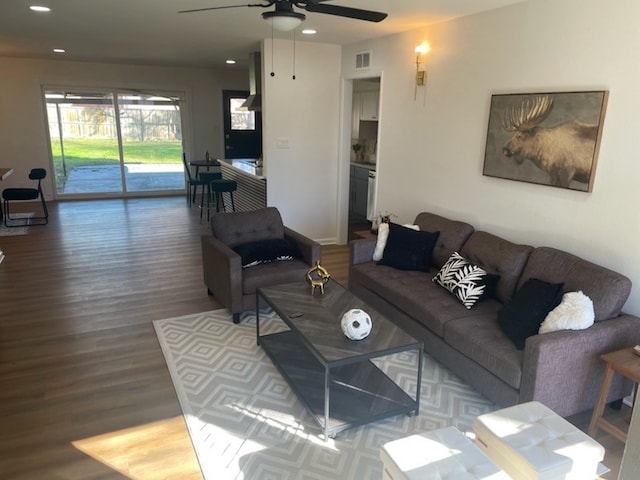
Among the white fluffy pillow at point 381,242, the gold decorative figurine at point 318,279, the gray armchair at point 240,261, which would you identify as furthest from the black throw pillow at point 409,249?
the gold decorative figurine at point 318,279

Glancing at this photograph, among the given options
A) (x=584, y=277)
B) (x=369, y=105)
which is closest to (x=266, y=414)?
(x=584, y=277)

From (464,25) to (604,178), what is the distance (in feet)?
6.08

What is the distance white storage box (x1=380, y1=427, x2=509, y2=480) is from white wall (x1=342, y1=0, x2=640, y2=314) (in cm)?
173

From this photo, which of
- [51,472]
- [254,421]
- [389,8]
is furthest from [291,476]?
[389,8]

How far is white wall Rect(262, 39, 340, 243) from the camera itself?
18.0 ft

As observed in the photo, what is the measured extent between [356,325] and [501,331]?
96 cm

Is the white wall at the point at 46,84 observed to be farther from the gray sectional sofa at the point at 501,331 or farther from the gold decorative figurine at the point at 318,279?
the gold decorative figurine at the point at 318,279

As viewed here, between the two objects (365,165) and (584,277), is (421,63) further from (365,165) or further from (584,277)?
(365,165)

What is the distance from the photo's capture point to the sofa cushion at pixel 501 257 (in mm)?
3215

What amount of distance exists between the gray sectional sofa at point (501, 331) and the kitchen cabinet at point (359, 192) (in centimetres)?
338

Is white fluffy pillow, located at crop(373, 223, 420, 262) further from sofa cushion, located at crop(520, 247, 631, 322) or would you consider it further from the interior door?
the interior door

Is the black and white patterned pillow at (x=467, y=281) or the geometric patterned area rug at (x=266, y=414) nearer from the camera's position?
the geometric patterned area rug at (x=266, y=414)

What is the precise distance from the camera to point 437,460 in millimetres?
1759

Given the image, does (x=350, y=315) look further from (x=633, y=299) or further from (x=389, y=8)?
(x=389, y=8)
